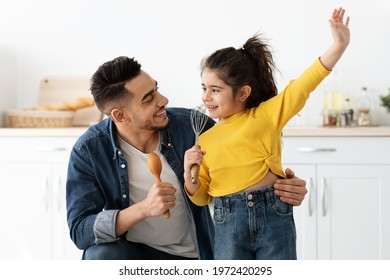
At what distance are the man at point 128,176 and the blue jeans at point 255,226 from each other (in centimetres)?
22

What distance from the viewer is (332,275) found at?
168cm

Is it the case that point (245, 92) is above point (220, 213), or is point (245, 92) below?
above

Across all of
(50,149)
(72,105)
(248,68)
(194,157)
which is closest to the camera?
(194,157)

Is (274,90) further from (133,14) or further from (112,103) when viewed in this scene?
(133,14)

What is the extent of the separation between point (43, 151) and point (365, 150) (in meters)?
1.37

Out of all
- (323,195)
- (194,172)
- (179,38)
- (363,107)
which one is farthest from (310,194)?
(194,172)

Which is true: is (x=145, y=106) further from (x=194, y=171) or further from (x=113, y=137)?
(x=194, y=171)

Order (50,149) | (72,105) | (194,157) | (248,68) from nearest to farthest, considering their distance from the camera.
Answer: (194,157)
(248,68)
(50,149)
(72,105)

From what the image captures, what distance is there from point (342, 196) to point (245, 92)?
129 cm

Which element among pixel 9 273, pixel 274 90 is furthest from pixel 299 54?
pixel 9 273

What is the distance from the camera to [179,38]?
11.2ft

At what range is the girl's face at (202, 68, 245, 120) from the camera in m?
1.72

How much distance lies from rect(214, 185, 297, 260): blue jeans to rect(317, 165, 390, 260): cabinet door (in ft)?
4.07

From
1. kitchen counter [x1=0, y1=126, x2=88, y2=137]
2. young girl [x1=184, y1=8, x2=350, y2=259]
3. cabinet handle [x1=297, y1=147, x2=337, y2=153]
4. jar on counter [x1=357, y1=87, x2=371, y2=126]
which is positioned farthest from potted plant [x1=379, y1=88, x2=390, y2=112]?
young girl [x1=184, y1=8, x2=350, y2=259]
